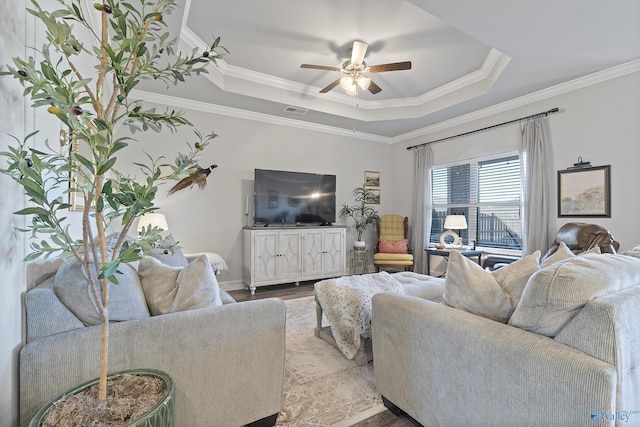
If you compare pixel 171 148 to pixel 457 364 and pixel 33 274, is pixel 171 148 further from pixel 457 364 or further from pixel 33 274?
pixel 457 364

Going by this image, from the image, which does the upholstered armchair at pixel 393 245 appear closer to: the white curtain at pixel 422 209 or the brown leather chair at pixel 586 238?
the white curtain at pixel 422 209

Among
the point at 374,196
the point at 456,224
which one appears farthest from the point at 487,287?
the point at 374,196

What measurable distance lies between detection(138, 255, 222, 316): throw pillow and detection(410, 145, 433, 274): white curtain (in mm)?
4366

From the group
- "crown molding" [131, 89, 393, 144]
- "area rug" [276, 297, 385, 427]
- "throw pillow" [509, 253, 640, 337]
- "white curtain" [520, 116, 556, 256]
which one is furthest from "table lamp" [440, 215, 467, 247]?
"throw pillow" [509, 253, 640, 337]

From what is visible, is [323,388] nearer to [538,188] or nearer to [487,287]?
[487,287]

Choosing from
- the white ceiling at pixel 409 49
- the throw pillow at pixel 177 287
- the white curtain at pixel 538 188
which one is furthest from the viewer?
the white curtain at pixel 538 188

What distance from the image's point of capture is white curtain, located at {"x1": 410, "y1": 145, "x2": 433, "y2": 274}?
527 cm

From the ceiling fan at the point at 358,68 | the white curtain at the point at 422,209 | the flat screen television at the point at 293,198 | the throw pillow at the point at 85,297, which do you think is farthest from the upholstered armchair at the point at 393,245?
the throw pillow at the point at 85,297

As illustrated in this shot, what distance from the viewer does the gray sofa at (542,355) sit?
0.94m

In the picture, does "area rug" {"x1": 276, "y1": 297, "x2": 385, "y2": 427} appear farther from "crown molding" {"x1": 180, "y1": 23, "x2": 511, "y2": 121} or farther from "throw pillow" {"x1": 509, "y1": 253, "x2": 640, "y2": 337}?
"crown molding" {"x1": 180, "y1": 23, "x2": 511, "y2": 121}

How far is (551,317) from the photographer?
1091 millimetres

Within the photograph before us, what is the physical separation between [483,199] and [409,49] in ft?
8.55

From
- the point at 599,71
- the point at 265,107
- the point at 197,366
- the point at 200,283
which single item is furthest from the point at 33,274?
the point at 599,71

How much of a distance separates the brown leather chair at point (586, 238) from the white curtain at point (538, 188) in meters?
0.38
